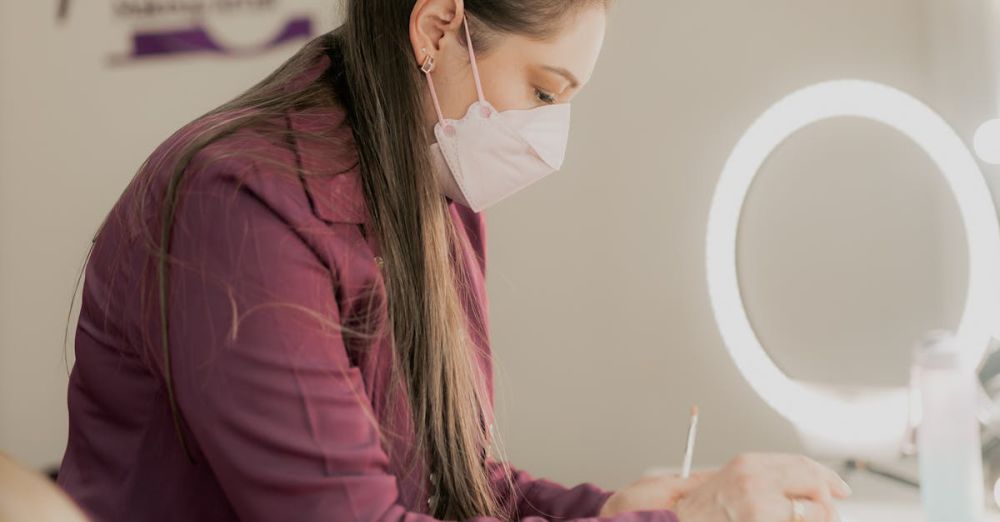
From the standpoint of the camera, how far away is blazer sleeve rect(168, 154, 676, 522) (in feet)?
2.33

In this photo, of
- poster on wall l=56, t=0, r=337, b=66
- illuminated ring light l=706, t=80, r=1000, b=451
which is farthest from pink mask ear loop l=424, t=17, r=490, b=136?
poster on wall l=56, t=0, r=337, b=66

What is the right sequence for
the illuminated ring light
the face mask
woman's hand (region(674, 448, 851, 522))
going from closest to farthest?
1. woman's hand (region(674, 448, 851, 522))
2. the face mask
3. the illuminated ring light

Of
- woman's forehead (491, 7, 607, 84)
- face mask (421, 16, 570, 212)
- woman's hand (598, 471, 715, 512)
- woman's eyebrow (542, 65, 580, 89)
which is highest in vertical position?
woman's forehead (491, 7, 607, 84)

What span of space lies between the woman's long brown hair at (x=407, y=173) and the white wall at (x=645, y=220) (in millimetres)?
695

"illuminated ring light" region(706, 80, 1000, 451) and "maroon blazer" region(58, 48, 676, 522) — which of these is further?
"illuminated ring light" region(706, 80, 1000, 451)

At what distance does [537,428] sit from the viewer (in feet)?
5.49

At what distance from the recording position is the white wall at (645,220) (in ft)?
4.80

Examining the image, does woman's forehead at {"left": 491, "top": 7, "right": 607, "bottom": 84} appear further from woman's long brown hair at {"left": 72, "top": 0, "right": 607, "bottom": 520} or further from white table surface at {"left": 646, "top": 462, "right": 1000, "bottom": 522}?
white table surface at {"left": 646, "top": 462, "right": 1000, "bottom": 522}

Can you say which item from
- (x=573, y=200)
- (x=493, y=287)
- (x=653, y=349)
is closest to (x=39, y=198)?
(x=493, y=287)

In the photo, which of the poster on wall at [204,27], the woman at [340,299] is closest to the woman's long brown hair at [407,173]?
the woman at [340,299]

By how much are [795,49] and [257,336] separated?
3.64 feet

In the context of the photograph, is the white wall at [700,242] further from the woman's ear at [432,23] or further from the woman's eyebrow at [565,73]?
the woman's ear at [432,23]

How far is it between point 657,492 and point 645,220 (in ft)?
2.53

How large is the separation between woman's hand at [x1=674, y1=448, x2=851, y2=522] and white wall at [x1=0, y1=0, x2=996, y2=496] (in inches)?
25.2
